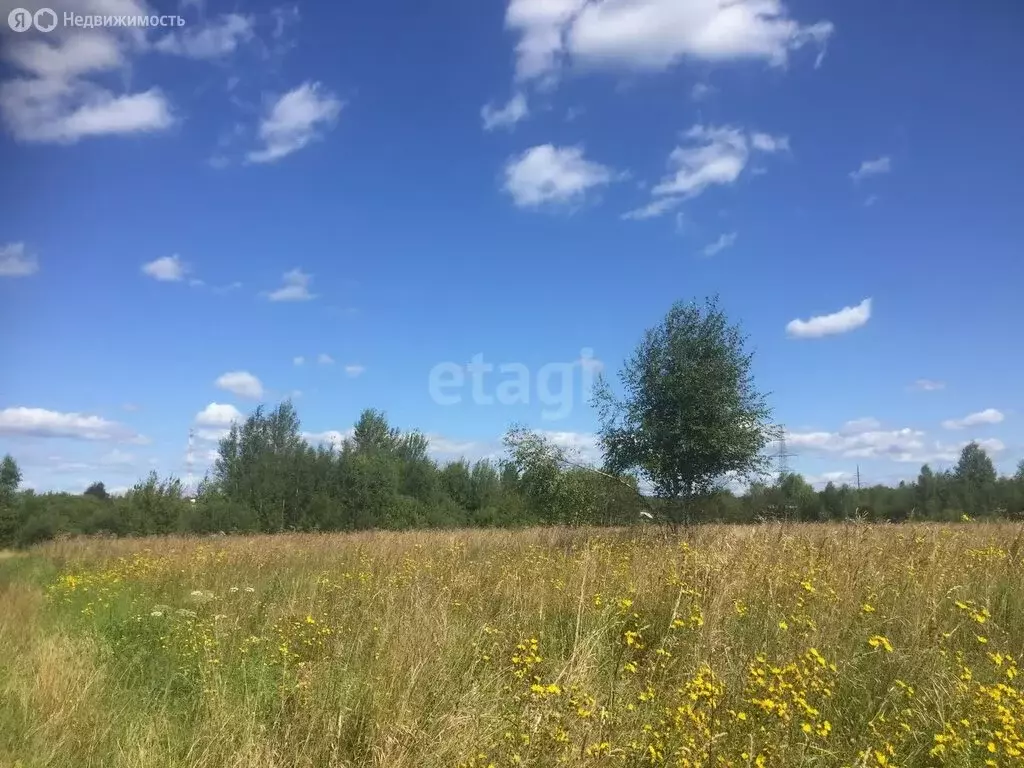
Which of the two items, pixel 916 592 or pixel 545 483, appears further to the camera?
pixel 545 483

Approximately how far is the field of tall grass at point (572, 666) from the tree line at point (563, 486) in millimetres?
3047

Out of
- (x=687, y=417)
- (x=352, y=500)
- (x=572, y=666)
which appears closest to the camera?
(x=572, y=666)

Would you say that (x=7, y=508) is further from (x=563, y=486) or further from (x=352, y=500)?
(x=563, y=486)

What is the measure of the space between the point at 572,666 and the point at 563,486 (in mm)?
14808

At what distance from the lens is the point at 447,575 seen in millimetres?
7309

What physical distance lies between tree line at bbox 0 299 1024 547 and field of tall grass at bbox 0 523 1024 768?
3047mm

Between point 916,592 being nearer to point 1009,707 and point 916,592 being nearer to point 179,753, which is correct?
point 1009,707

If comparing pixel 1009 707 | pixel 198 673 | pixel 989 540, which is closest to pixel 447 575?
pixel 198 673

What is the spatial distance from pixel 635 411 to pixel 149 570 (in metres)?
11.2

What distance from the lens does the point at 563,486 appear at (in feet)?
60.2

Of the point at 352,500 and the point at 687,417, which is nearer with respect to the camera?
the point at 687,417

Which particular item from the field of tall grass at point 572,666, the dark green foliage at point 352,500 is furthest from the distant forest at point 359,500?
the field of tall grass at point 572,666

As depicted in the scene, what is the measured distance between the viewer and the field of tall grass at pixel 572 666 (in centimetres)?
318

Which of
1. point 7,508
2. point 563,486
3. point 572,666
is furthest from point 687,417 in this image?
point 7,508
